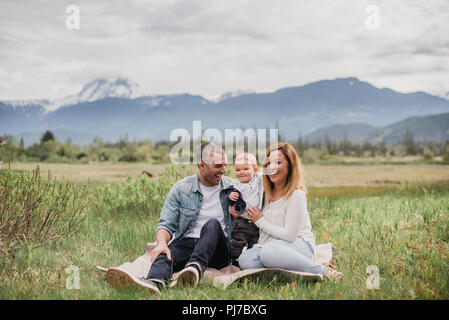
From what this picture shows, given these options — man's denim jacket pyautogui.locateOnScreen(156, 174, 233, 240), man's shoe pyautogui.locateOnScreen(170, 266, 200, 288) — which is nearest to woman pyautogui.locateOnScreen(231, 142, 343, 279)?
man's denim jacket pyautogui.locateOnScreen(156, 174, 233, 240)

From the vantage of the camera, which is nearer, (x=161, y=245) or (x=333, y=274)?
(x=161, y=245)

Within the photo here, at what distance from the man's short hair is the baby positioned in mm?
304

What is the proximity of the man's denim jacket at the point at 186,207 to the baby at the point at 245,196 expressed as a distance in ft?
0.32

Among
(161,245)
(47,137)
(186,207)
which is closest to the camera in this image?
(161,245)

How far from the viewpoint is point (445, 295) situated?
4082 mm

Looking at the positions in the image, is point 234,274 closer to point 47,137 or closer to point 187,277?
point 187,277

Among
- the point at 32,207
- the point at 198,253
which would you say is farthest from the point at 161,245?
the point at 32,207

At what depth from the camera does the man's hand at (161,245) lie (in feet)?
13.9

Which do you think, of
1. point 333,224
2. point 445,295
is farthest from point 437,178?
point 445,295

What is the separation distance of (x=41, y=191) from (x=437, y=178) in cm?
1077

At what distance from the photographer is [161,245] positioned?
4.29 metres

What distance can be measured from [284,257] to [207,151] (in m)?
1.28

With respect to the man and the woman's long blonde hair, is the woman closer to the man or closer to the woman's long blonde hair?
the woman's long blonde hair
